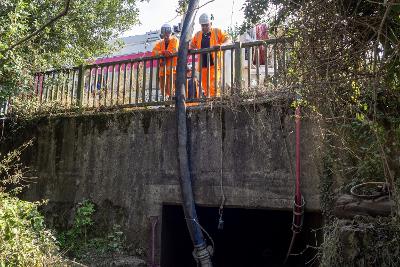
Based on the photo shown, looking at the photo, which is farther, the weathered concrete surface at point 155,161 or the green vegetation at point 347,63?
the weathered concrete surface at point 155,161

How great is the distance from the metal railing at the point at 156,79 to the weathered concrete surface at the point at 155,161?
13.5 inches

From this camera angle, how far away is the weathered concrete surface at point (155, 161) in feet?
18.8

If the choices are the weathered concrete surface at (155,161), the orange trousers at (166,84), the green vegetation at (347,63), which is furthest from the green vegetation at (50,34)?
the green vegetation at (347,63)

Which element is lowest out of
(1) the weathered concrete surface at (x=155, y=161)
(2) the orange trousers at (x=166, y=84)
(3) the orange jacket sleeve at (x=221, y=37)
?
(1) the weathered concrete surface at (x=155, y=161)

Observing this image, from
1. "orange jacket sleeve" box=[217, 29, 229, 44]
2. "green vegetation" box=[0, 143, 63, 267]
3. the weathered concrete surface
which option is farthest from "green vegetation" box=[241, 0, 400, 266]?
"orange jacket sleeve" box=[217, 29, 229, 44]

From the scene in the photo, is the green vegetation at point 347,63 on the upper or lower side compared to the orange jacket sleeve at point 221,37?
lower

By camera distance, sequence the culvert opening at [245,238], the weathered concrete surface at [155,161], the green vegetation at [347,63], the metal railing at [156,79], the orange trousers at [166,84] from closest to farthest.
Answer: the green vegetation at [347,63]
the weathered concrete surface at [155,161]
the metal railing at [156,79]
the orange trousers at [166,84]
the culvert opening at [245,238]

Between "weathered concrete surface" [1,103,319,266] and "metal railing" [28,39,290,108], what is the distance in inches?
13.5

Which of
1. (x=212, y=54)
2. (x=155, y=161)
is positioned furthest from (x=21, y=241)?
(x=212, y=54)

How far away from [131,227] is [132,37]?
28.5 ft

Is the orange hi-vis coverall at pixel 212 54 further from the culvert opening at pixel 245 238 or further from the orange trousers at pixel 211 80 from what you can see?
the culvert opening at pixel 245 238

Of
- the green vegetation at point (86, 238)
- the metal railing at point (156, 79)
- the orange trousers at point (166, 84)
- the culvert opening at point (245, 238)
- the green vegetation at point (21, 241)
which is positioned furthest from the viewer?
the culvert opening at point (245, 238)

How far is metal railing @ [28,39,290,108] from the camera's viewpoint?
6305 mm

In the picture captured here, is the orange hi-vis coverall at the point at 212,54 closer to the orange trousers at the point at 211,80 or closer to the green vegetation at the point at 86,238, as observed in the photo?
the orange trousers at the point at 211,80
